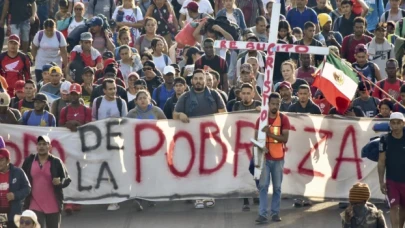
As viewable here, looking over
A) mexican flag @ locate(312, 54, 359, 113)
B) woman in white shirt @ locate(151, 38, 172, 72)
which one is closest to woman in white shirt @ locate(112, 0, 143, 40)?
woman in white shirt @ locate(151, 38, 172, 72)

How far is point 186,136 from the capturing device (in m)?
19.5

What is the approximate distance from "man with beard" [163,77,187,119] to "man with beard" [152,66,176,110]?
0.65 metres

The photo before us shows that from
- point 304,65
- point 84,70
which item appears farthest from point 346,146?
point 84,70

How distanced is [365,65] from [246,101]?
3.07 meters

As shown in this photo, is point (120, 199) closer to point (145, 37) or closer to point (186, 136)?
point (186, 136)

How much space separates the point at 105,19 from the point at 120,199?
671 centimetres

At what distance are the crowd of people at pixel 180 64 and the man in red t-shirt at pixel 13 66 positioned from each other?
15mm

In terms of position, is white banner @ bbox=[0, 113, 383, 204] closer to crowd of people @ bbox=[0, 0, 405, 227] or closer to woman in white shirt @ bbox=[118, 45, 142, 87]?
crowd of people @ bbox=[0, 0, 405, 227]

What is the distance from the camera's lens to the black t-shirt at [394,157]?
17672 mm

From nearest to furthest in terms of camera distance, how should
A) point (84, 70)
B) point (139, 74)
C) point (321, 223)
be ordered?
point (321, 223), point (84, 70), point (139, 74)

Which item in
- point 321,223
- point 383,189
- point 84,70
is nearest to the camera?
point 383,189

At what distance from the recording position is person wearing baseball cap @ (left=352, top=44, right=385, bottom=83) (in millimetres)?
21953

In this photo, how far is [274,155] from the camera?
18.5m

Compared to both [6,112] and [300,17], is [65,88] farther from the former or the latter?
[300,17]
